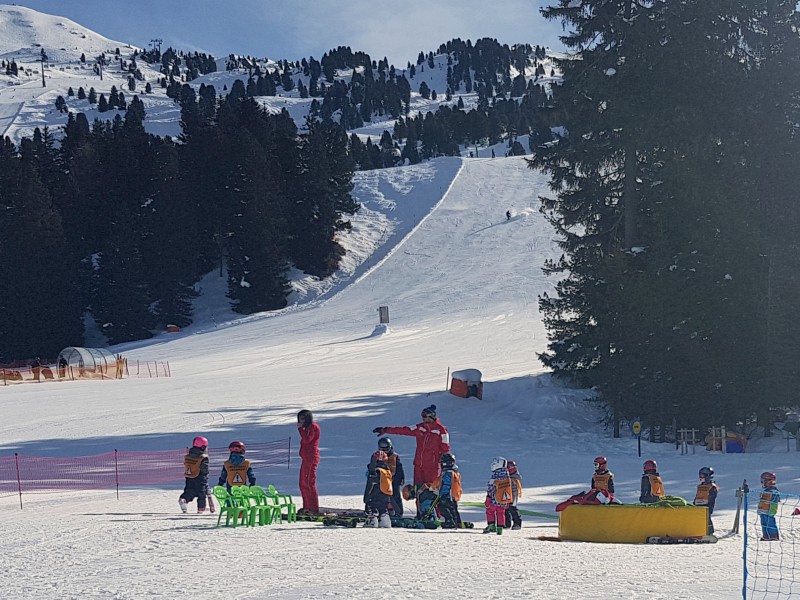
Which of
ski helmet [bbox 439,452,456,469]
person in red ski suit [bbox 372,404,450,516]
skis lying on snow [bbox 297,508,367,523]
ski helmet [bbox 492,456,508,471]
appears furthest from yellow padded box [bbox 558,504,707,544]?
skis lying on snow [bbox 297,508,367,523]

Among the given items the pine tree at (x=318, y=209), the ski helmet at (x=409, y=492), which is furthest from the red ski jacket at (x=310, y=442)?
the pine tree at (x=318, y=209)

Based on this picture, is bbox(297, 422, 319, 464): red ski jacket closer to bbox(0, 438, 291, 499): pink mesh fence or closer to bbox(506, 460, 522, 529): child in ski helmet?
bbox(506, 460, 522, 529): child in ski helmet

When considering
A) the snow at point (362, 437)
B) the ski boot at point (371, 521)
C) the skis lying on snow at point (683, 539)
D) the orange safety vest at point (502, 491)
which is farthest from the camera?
the orange safety vest at point (502, 491)

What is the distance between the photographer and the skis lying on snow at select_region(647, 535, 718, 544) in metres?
11.9

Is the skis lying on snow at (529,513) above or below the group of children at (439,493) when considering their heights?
below

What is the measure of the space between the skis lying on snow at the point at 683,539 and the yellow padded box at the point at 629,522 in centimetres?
7

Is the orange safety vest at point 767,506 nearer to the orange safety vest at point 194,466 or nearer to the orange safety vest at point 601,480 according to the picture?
the orange safety vest at point 601,480

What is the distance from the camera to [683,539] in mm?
11984

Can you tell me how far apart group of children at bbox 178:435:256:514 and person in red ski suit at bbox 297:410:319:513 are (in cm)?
83

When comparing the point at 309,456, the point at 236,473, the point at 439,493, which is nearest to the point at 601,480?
the point at 439,493

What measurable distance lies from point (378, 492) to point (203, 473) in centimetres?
290

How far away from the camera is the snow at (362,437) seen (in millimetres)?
8130

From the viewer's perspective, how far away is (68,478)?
697 inches

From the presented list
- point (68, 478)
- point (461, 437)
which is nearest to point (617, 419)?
point (461, 437)
